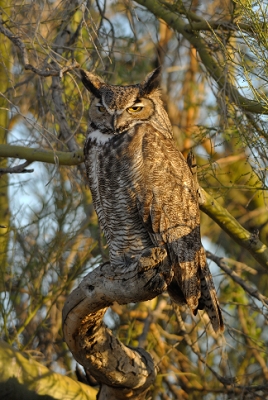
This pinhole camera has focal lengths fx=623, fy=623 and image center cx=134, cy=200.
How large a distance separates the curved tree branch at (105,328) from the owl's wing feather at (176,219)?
0.32 metres

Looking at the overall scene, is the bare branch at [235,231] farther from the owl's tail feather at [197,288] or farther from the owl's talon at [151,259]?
the owl's talon at [151,259]

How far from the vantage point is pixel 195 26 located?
10.9ft

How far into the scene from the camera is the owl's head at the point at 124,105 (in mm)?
3256

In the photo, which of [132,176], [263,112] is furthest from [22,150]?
[263,112]

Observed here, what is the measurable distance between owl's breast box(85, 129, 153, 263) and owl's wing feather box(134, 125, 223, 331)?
0.06 meters

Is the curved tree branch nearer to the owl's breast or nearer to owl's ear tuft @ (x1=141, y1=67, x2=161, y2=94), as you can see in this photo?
the owl's breast

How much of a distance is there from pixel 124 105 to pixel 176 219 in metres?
0.66

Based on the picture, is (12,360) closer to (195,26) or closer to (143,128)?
(143,128)

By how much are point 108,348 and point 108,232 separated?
2.01 ft

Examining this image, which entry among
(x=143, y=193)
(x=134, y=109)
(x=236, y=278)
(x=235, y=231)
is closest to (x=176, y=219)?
(x=143, y=193)

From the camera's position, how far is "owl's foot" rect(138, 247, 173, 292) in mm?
2225

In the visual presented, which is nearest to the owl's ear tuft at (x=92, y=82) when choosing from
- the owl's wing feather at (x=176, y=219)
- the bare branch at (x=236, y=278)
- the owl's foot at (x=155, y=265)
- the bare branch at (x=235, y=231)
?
the owl's wing feather at (x=176, y=219)

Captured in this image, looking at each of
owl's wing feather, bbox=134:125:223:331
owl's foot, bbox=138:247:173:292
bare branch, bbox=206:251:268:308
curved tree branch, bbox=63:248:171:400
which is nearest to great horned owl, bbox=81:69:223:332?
owl's wing feather, bbox=134:125:223:331

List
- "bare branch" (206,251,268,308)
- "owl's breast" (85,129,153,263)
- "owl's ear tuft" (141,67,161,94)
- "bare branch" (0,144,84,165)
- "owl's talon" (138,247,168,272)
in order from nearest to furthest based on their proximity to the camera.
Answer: "owl's talon" (138,247,168,272)
"bare branch" (0,144,84,165)
"owl's breast" (85,129,153,263)
"bare branch" (206,251,268,308)
"owl's ear tuft" (141,67,161,94)
